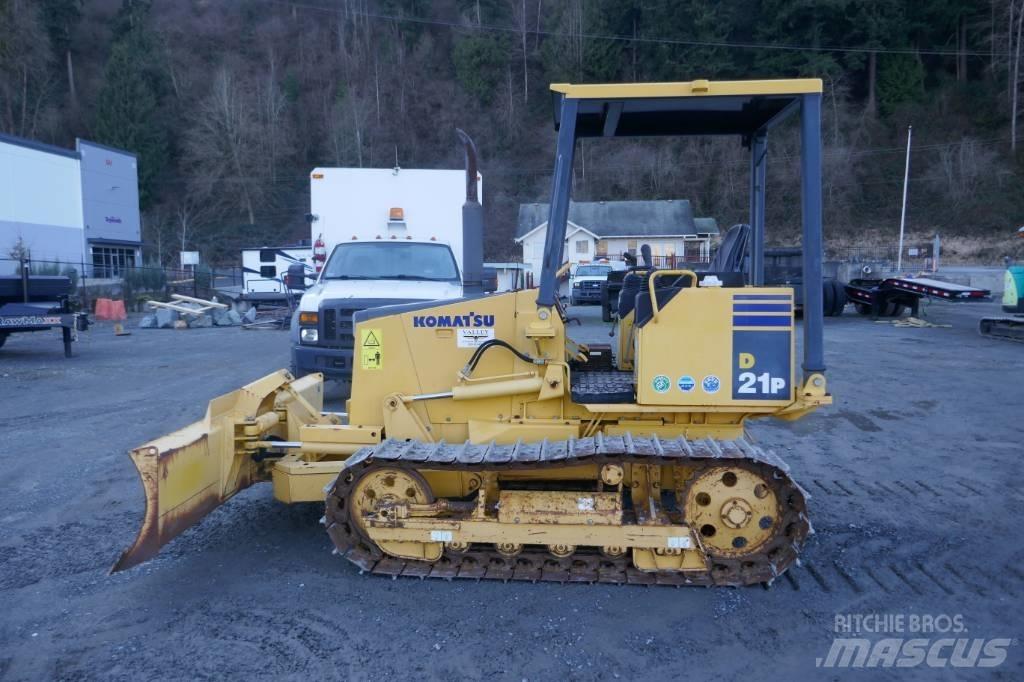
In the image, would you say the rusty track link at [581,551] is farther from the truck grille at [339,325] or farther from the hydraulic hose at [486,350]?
the truck grille at [339,325]

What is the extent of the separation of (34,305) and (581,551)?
13221mm

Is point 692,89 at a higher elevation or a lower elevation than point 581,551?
higher

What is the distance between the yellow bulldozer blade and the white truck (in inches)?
69.9

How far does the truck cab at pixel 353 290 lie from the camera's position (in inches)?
325

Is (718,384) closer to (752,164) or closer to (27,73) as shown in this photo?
(752,164)

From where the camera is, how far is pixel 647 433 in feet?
14.9

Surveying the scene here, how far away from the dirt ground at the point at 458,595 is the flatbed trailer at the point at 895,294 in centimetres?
1377

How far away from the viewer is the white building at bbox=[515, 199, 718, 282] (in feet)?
158

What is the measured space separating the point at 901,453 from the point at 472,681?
218 inches

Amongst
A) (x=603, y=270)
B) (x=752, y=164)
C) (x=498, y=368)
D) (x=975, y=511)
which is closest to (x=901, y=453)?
(x=975, y=511)

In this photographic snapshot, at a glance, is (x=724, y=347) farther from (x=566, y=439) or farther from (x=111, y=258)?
(x=111, y=258)

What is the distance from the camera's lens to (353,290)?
29.2 feet

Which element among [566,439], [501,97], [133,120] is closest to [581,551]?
[566,439]

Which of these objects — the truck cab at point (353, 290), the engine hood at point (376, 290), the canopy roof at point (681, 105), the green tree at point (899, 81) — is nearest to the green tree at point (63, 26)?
the green tree at point (899, 81)
